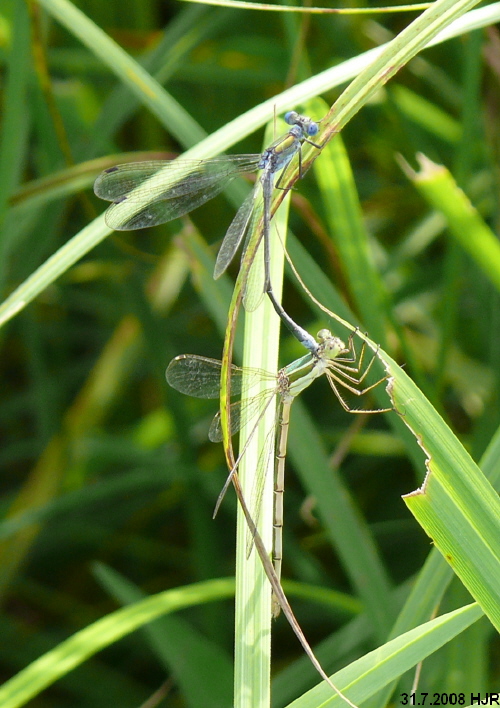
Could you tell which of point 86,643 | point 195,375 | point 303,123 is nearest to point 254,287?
point 195,375

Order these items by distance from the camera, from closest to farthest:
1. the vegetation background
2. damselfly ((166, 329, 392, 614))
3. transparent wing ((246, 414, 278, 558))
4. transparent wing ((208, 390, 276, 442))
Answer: transparent wing ((246, 414, 278, 558)), transparent wing ((208, 390, 276, 442)), damselfly ((166, 329, 392, 614)), the vegetation background

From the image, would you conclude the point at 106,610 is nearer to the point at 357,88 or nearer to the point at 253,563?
the point at 253,563

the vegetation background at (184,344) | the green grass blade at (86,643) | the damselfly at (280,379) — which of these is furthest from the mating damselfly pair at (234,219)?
the green grass blade at (86,643)

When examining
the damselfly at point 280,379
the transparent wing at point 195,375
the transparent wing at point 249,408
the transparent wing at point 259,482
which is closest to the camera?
the transparent wing at point 259,482

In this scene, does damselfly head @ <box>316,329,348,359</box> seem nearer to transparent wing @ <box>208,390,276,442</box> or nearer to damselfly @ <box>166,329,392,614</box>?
damselfly @ <box>166,329,392,614</box>

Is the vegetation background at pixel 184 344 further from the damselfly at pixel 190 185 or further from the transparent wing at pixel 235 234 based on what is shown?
the transparent wing at pixel 235 234

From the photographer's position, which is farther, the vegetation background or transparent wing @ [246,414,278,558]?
the vegetation background

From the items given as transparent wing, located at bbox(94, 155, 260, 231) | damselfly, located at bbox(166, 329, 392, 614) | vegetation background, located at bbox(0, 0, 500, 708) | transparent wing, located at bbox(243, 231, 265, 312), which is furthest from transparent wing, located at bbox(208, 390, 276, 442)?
transparent wing, located at bbox(94, 155, 260, 231)
